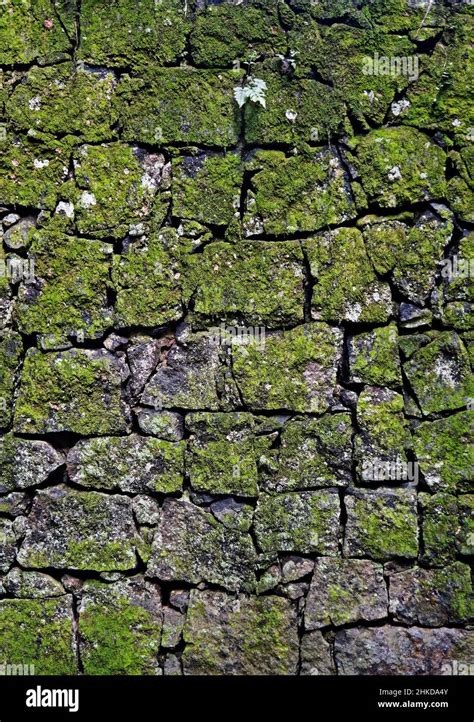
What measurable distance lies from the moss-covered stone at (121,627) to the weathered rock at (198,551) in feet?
0.66

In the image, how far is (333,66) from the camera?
425 centimetres

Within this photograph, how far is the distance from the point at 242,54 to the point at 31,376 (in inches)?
108

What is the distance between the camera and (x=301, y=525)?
417 centimetres

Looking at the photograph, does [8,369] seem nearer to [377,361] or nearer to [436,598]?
[377,361]

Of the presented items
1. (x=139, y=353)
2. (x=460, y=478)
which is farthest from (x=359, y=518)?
(x=139, y=353)

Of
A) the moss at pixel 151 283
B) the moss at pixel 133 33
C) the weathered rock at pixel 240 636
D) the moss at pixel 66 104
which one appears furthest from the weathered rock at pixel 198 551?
the moss at pixel 133 33

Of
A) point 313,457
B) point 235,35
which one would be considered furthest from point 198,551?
point 235,35

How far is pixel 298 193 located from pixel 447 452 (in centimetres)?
208

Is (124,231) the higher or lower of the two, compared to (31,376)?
higher

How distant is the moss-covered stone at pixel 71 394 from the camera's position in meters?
4.27

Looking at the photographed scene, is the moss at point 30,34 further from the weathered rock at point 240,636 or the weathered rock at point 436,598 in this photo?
the weathered rock at point 436,598

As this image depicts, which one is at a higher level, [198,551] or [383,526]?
[383,526]

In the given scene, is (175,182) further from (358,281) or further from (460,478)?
(460,478)

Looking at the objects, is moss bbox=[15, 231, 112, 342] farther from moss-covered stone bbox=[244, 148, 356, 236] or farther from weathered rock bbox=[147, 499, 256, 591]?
weathered rock bbox=[147, 499, 256, 591]
